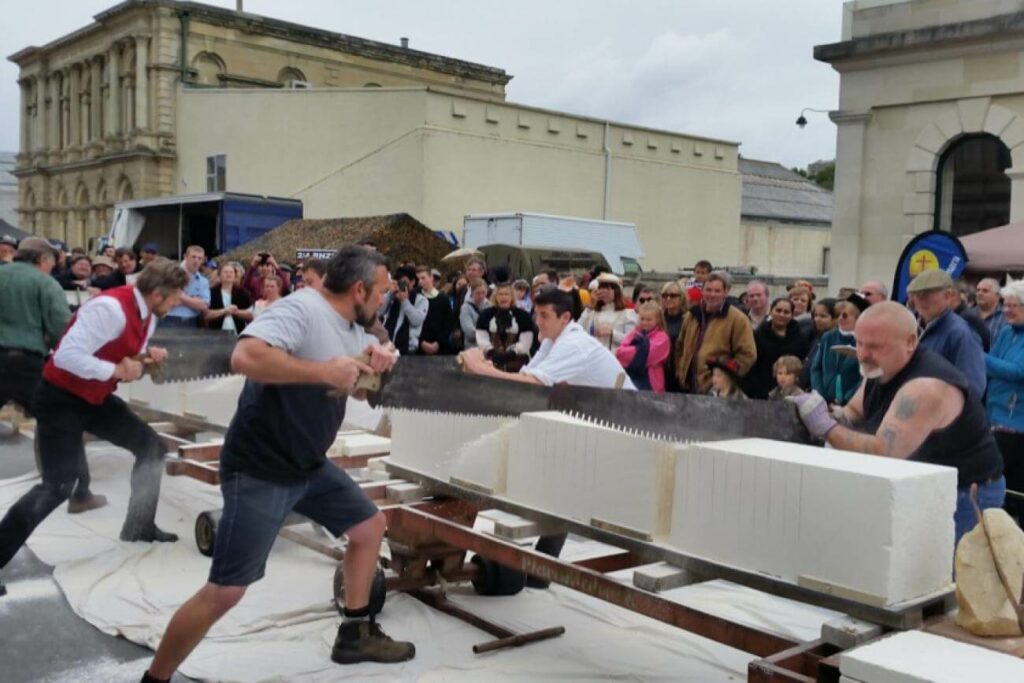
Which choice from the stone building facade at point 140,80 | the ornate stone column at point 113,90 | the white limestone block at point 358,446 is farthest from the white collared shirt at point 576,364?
the ornate stone column at point 113,90

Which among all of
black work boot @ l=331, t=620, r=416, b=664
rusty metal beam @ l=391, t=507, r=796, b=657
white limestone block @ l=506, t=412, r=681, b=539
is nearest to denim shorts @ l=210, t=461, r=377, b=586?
black work boot @ l=331, t=620, r=416, b=664

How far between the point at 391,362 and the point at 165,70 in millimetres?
42935

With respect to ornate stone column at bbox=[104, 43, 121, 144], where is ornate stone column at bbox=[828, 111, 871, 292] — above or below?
below

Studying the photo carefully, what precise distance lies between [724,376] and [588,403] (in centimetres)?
343

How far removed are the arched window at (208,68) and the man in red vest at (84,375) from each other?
4060 cm

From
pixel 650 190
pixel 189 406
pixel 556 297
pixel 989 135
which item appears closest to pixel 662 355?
pixel 556 297

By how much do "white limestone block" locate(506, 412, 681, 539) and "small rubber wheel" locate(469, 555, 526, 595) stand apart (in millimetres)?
768

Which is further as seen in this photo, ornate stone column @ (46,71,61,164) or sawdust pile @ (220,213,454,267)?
ornate stone column @ (46,71,61,164)

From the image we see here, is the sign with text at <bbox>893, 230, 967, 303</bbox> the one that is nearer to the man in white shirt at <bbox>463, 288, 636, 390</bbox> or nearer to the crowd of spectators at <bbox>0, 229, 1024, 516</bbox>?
the crowd of spectators at <bbox>0, 229, 1024, 516</bbox>

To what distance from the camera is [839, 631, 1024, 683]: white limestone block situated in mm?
2945

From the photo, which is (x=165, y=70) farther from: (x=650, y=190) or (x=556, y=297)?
(x=556, y=297)

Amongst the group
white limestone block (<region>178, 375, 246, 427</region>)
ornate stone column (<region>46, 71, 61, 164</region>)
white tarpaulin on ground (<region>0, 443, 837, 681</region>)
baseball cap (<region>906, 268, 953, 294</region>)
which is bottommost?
white tarpaulin on ground (<region>0, 443, 837, 681</region>)

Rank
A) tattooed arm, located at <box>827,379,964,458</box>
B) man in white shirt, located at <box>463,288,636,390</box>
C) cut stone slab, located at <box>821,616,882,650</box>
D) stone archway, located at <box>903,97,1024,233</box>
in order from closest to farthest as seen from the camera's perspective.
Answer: cut stone slab, located at <box>821,616,882,650</box> < tattooed arm, located at <box>827,379,964,458</box> < man in white shirt, located at <box>463,288,636,390</box> < stone archway, located at <box>903,97,1024,233</box>

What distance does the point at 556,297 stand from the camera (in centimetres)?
580
